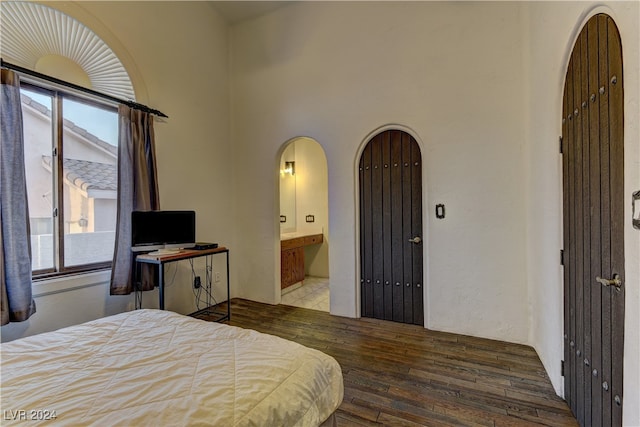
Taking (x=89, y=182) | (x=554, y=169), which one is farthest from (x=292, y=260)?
(x=554, y=169)

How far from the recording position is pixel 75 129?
2670 mm

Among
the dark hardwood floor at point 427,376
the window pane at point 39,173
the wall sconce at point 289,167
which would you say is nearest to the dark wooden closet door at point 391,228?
the dark hardwood floor at point 427,376

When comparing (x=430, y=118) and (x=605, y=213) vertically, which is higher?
(x=430, y=118)

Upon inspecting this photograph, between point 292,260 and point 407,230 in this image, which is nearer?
point 407,230

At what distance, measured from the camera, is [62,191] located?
255 centimetres

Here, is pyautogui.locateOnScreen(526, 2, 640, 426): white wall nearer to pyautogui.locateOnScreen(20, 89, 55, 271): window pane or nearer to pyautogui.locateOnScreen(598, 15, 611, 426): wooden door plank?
pyautogui.locateOnScreen(598, 15, 611, 426): wooden door plank

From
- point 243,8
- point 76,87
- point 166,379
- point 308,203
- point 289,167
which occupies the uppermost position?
point 243,8

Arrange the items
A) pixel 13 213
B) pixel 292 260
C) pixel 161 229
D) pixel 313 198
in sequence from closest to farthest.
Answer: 1. pixel 13 213
2. pixel 161 229
3. pixel 292 260
4. pixel 313 198

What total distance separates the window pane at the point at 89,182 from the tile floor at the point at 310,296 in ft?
7.43

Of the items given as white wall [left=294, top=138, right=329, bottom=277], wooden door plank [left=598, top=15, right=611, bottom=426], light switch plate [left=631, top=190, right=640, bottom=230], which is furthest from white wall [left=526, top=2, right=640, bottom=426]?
white wall [left=294, top=138, right=329, bottom=277]

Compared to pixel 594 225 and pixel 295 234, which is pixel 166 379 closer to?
pixel 594 225

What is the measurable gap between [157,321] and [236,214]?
268 cm

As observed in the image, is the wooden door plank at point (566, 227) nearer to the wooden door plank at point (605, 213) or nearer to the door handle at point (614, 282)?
the wooden door plank at point (605, 213)

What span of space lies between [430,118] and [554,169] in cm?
132
